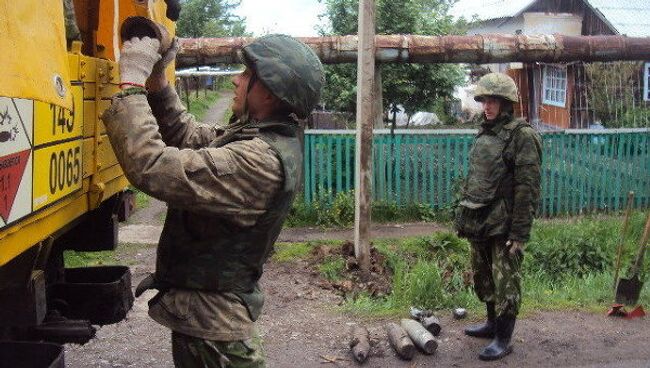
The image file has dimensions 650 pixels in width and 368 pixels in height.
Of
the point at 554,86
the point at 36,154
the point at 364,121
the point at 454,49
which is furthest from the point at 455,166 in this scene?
the point at 36,154

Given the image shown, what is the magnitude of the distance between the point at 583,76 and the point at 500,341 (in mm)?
11823

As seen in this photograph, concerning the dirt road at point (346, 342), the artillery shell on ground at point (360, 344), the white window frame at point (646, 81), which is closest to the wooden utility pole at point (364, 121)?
the dirt road at point (346, 342)

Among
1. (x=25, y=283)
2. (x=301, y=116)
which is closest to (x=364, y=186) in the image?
(x=301, y=116)

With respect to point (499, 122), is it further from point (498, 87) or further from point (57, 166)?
point (57, 166)

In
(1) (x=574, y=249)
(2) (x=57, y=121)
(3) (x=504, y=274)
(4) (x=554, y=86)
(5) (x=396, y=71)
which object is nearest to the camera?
(2) (x=57, y=121)

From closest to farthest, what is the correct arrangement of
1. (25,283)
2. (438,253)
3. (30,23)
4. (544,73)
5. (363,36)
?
(30,23) → (25,283) → (363,36) → (438,253) → (544,73)

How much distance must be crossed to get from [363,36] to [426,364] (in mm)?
3456

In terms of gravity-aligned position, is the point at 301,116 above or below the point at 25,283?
above

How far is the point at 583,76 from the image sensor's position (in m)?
15.4

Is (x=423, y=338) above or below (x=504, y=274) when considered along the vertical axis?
below

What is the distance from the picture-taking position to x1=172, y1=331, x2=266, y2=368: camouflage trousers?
2527mm

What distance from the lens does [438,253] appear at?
337 inches

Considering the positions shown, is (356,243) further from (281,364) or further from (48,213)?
(48,213)

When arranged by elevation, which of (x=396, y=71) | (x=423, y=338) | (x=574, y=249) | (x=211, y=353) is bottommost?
(x=423, y=338)
